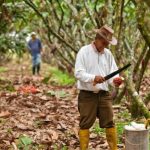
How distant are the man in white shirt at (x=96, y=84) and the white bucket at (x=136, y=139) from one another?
511mm

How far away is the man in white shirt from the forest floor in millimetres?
684

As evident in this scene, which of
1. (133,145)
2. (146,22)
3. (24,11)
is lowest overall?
(133,145)

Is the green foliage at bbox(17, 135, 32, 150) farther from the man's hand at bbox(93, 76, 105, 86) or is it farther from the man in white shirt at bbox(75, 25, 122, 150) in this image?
the man's hand at bbox(93, 76, 105, 86)

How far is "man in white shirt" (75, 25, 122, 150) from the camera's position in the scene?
686 centimetres

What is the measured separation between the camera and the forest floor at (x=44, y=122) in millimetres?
7750

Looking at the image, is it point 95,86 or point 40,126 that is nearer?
point 95,86

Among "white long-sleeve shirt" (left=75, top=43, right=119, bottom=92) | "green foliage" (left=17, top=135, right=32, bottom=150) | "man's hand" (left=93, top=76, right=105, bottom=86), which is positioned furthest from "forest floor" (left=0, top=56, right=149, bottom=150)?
"man's hand" (left=93, top=76, right=105, bottom=86)

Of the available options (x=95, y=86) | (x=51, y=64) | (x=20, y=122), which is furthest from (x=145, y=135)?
(x=51, y=64)

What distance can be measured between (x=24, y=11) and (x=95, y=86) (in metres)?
8.36

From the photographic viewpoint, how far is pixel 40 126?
29.8 ft

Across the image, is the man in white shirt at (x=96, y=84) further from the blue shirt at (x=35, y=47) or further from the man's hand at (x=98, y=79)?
the blue shirt at (x=35, y=47)

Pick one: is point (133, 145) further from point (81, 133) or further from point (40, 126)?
point (40, 126)

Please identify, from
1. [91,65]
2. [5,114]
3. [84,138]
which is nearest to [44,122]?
[5,114]

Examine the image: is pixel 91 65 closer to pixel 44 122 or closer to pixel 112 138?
pixel 112 138
